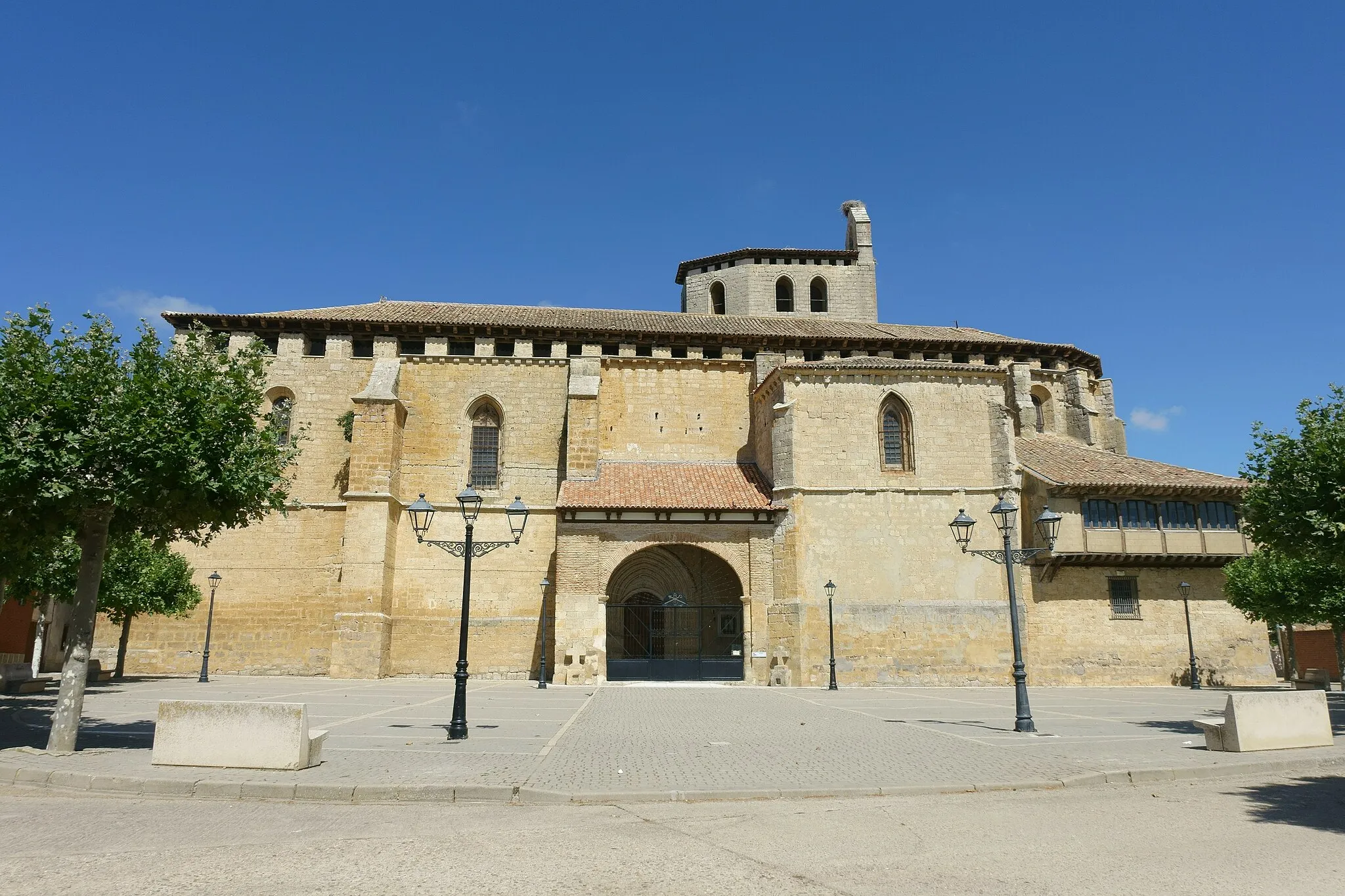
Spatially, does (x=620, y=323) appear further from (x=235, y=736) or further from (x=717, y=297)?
(x=235, y=736)

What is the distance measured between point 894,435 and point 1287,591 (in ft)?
40.3

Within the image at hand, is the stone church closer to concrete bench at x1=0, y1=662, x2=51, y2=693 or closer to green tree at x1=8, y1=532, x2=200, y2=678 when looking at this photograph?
green tree at x1=8, y1=532, x2=200, y2=678

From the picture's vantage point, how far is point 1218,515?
27.2 meters

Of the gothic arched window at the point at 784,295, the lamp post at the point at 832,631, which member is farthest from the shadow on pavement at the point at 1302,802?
the gothic arched window at the point at 784,295

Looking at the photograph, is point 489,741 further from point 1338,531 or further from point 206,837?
point 1338,531

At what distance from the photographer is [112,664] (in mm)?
27672

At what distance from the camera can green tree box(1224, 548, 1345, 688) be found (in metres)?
23.9

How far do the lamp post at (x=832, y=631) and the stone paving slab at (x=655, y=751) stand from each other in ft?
14.2

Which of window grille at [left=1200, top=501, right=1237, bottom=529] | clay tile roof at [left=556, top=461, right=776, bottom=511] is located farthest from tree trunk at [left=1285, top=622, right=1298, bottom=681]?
clay tile roof at [left=556, top=461, right=776, bottom=511]

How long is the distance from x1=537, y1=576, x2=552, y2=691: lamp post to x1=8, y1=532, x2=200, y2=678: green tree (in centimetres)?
1046

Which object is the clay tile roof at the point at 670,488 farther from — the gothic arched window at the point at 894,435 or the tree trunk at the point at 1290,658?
the tree trunk at the point at 1290,658

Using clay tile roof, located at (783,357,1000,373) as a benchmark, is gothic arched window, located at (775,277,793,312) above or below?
above

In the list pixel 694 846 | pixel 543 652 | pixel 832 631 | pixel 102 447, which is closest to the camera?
pixel 694 846

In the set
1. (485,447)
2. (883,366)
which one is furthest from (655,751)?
(485,447)
